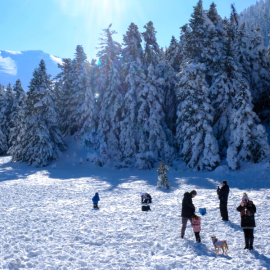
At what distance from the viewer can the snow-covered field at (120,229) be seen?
6.42 meters

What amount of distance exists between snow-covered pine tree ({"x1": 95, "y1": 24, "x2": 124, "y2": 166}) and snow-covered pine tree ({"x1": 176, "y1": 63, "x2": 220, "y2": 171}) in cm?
1022

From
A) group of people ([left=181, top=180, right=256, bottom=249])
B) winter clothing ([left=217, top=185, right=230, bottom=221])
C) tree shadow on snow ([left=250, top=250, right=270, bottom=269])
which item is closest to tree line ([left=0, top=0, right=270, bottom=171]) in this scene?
winter clothing ([left=217, top=185, right=230, bottom=221])

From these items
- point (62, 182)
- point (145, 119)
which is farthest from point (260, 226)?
point (145, 119)

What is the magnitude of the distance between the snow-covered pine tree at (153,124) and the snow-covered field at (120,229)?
969cm

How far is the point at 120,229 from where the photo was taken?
928cm

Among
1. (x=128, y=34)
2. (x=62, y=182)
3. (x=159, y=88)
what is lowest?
(x=62, y=182)

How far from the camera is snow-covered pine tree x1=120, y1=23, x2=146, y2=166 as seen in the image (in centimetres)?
3044

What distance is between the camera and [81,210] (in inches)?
491

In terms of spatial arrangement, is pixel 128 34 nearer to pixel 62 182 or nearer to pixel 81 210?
pixel 62 182

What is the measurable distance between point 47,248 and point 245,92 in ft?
67.9

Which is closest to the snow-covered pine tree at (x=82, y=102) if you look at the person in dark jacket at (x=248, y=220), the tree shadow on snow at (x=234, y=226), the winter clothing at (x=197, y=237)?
the tree shadow on snow at (x=234, y=226)

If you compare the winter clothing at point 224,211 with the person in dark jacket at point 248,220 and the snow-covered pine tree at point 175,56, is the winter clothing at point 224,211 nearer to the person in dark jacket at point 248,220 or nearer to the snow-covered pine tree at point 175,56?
the person in dark jacket at point 248,220

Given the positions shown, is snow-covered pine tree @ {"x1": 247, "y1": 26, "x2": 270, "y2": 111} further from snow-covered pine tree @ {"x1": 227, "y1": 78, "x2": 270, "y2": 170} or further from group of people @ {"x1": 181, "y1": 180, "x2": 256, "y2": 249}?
group of people @ {"x1": 181, "y1": 180, "x2": 256, "y2": 249}

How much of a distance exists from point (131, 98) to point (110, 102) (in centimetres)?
391
